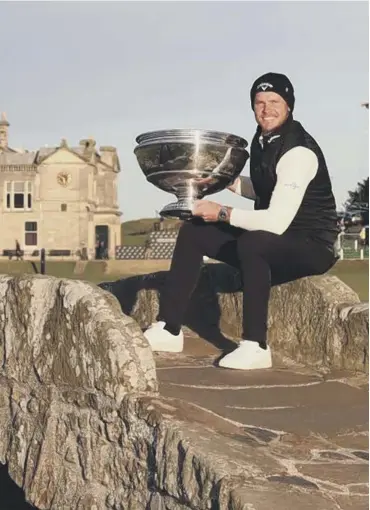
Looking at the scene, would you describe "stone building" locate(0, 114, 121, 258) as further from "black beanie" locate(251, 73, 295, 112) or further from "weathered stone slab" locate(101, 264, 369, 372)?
"black beanie" locate(251, 73, 295, 112)

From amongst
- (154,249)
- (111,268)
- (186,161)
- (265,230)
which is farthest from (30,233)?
(265,230)

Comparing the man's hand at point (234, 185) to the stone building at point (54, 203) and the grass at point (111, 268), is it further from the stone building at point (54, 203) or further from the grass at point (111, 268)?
the stone building at point (54, 203)

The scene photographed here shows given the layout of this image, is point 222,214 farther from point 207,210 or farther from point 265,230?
point 265,230

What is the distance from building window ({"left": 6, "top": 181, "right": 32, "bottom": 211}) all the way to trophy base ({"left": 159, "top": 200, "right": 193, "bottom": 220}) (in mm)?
50339

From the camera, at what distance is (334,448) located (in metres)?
3.54

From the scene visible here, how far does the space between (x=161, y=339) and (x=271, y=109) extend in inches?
60.0

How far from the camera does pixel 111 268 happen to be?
4228 cm

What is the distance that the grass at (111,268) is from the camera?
35.4 m

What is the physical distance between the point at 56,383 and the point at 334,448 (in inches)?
55.4

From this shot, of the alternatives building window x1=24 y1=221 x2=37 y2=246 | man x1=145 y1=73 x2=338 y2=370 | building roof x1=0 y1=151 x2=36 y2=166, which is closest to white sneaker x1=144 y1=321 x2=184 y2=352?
man x1=145 y1=73 x2=338 y2=370

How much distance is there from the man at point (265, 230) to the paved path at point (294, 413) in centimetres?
24

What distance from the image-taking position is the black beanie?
506 centimetres


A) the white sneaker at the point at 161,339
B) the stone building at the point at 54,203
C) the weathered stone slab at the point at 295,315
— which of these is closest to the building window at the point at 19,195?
the stone building at the point at 54,203

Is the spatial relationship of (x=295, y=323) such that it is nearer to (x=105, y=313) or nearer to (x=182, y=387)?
(x=182, y=387)
